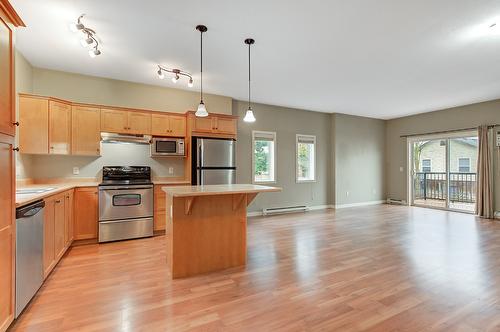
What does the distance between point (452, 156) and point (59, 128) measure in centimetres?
882

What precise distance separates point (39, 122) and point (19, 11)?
1599mm

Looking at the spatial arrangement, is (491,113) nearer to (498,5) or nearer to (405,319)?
(498,5)

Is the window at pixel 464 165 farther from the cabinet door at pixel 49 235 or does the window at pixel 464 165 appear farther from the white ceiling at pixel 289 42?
the cabinet door at pixel 49 235

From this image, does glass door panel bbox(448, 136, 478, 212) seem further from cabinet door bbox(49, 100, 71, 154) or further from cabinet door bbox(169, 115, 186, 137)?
cabinet door bbox(49, 100, 71, 154)

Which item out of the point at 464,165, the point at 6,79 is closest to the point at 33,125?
the point at 6,79

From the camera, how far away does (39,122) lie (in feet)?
11.9

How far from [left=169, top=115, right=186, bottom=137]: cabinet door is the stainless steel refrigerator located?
349mm

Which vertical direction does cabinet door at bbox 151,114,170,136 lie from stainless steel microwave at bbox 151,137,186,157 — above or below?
above

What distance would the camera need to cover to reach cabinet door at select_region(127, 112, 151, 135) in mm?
4402

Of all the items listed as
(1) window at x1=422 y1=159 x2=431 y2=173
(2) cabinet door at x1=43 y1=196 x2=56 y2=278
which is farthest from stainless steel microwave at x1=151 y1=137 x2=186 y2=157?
(1) window at x1=422 y1=159 x2=431 y2=173

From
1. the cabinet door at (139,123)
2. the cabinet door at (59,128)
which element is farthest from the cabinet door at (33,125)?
the cabinet door at (139,123)

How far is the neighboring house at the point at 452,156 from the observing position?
247 inches

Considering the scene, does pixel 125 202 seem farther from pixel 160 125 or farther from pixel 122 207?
pixel 160 125

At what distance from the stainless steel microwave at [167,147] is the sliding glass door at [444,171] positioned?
22.3 feet
